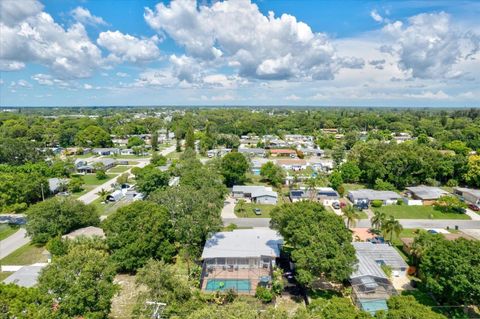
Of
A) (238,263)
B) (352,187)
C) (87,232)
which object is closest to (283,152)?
(352,187)

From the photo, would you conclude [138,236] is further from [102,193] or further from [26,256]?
[102,193]

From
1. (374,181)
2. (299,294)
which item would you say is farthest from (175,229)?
(374,181)

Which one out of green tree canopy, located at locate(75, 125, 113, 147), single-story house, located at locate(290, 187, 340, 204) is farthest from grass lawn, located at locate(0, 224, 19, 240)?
green tree canopy, located at locate(75, 125, 113, 147)

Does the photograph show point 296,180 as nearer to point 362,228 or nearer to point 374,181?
point 374,181

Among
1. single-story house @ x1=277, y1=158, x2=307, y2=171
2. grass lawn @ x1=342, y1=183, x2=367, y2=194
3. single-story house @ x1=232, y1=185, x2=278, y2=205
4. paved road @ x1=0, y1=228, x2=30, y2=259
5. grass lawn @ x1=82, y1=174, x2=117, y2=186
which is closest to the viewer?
paved road @ x1=0, y1=228, x2=30, y2=259

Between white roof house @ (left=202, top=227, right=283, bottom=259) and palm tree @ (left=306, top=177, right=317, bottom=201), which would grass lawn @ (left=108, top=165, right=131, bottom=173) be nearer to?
palm tree @ (left=306, top=177, right=317, bottom=201)

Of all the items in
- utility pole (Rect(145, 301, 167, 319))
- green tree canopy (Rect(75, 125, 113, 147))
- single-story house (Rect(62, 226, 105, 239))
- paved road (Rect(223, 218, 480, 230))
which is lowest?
paved road (Rect(223, 218, 480, 230))

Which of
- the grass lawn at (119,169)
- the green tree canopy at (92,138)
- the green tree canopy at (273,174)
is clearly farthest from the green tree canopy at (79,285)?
the green tree canopy at (92,138)
